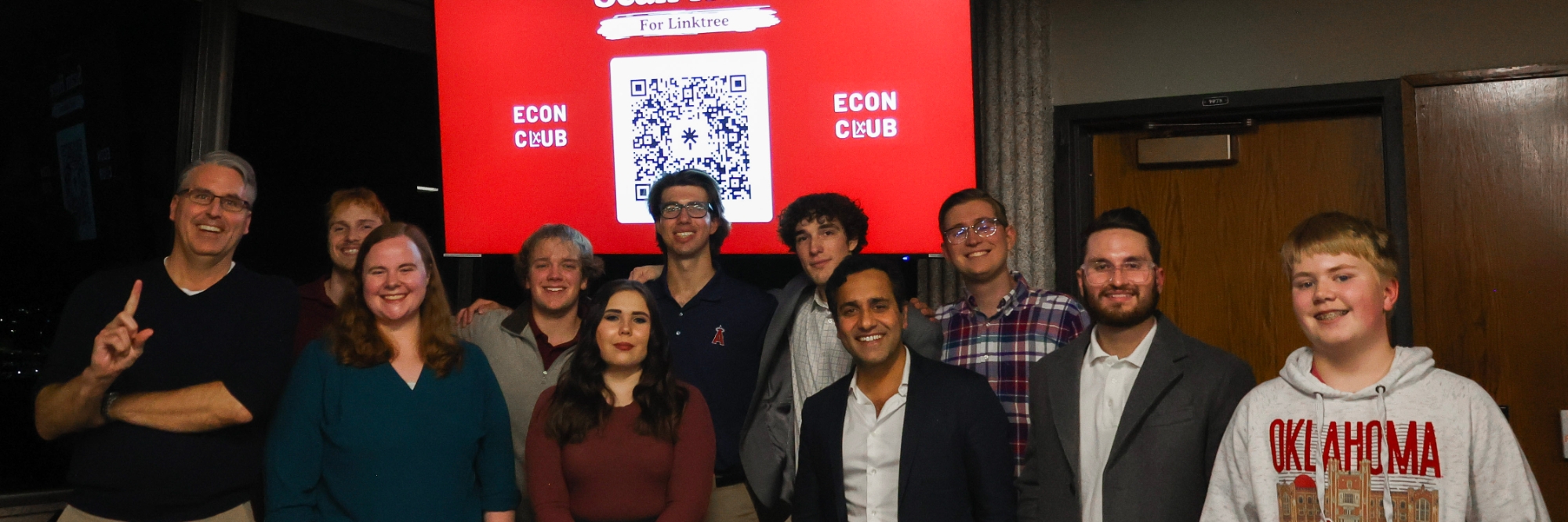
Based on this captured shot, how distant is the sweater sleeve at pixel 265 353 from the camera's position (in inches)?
88.1

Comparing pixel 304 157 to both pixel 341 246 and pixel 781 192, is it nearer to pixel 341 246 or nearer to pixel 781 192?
pixel 341 246

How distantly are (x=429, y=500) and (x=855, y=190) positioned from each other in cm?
183

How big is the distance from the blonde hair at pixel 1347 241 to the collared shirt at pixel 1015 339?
683 mm

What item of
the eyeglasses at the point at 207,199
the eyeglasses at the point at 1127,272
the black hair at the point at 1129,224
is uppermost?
the eyeglasses at the point at 207,199

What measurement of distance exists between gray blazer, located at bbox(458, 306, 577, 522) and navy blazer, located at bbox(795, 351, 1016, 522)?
2.50 feet

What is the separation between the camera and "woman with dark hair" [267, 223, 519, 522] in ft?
6.93

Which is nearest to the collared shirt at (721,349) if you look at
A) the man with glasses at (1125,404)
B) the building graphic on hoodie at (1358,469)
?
the man with glasses at (1125,404)

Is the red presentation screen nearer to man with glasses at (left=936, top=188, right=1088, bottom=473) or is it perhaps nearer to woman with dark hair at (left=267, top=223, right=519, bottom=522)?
man with glasses at (left=936, top=188, right=1088, bottom=473)

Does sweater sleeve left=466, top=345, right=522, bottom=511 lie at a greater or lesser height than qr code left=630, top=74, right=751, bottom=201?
lesser

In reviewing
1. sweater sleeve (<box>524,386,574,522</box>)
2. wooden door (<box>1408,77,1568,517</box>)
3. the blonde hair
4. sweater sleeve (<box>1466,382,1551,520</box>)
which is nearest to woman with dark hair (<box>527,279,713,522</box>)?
sweater sleeve (<box>524,386,574,522</box>)

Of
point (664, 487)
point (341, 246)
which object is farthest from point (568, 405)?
point (341, 246)

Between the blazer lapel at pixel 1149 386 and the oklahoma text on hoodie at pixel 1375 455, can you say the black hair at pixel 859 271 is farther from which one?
the oklahoma text on hoodie at pixel 1375 455

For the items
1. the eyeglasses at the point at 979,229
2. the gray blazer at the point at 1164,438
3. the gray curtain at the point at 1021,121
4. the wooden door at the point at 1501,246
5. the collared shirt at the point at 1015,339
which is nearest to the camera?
the gray blazer at the point at 1164,438

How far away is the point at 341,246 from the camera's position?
2908mm
